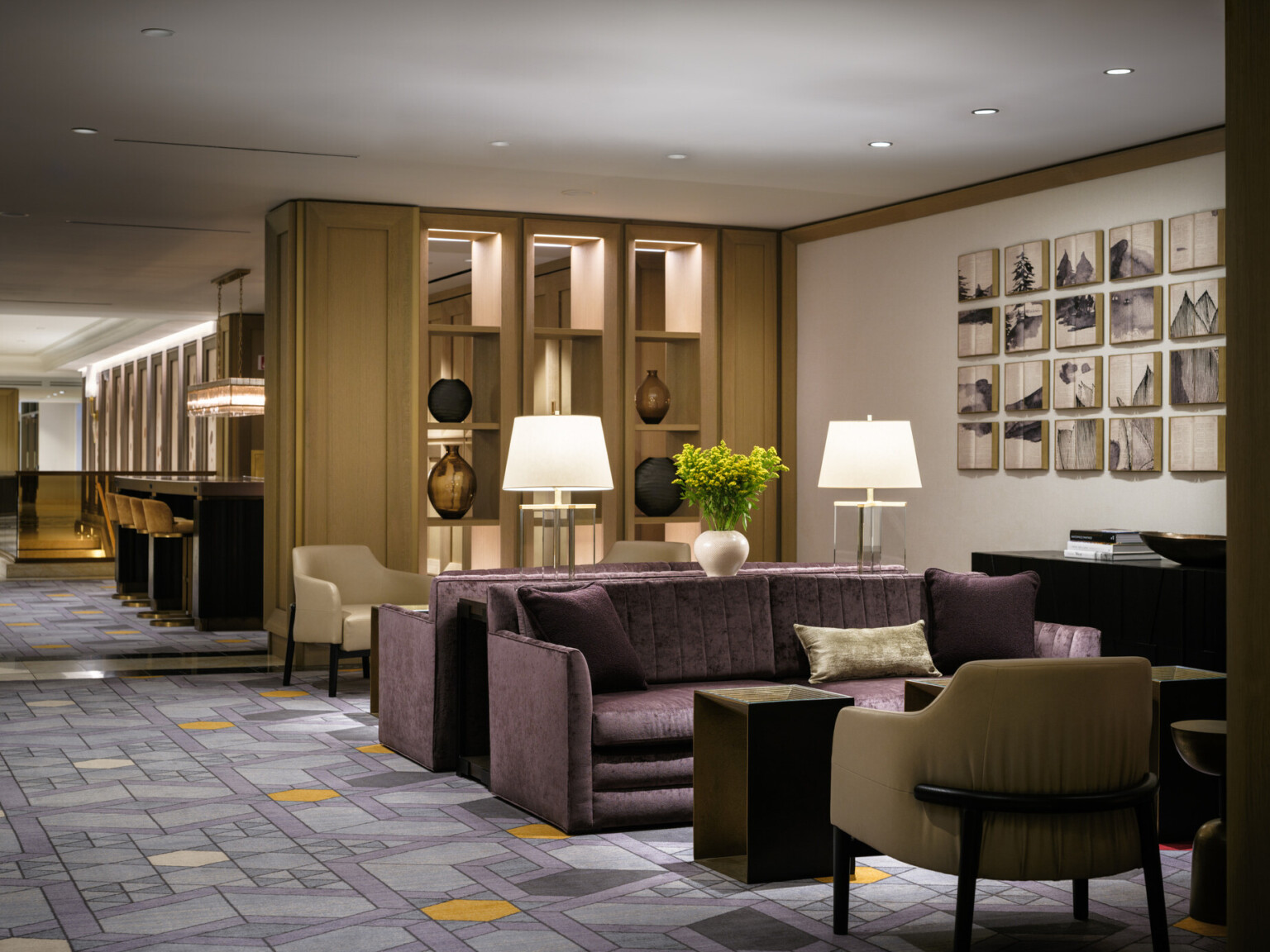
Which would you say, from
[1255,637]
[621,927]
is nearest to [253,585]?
[621,927]

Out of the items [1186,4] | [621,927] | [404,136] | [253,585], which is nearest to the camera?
[621,927]

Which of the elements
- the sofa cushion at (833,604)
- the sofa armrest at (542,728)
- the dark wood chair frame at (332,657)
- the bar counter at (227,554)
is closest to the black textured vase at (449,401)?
the dark wood chair frame at (332,657)

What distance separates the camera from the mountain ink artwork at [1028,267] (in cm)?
704

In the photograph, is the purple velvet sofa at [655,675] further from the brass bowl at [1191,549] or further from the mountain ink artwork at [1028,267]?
the mountain ink artwork at [1028,267]

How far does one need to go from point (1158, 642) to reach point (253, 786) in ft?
11.8

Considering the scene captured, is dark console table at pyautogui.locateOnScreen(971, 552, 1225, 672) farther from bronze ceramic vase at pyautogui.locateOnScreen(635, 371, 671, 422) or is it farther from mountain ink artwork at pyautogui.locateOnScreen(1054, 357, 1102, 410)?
bronze ceramic vase at pyautogui.locateOnScreen(635, 371, 671, 422)

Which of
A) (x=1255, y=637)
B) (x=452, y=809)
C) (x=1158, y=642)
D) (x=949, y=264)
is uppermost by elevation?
(x=949, y=264)

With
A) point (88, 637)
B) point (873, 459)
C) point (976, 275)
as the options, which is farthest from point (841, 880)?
point (88, 637)

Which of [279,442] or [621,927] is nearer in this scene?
[621,927]

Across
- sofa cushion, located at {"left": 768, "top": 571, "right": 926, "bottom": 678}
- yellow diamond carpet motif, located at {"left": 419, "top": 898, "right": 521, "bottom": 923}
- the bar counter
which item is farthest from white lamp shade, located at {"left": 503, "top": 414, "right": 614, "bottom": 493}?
the bar counter

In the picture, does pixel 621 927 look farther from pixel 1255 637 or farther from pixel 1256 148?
pixel 1256 148

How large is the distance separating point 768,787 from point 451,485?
187 inches

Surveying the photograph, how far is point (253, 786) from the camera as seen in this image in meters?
5.00

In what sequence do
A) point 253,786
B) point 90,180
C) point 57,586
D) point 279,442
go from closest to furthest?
point 253,786 → point 90,180 → point 279,442 → point 57,586
